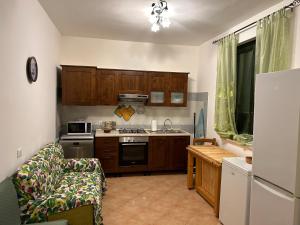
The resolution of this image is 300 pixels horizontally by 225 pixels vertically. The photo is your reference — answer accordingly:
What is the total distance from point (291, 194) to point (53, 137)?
11.3 feet

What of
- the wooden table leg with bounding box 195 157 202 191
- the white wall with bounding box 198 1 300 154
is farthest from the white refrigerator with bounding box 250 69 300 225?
the wooden table leg with bounding box 195 157 202 191

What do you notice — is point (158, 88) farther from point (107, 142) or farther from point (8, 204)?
point (8, 204)

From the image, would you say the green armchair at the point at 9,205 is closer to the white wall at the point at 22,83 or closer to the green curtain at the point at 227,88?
the white wall at the point at 22,83

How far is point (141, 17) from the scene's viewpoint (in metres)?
3.26

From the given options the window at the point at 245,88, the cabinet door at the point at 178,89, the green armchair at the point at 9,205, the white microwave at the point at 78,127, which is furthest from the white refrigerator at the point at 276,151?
the white microwave at the point at 78,127

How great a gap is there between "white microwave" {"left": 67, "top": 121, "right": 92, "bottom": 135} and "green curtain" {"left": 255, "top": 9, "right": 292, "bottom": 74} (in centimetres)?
311

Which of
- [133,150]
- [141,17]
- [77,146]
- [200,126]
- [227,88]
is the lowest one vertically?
[133,150]

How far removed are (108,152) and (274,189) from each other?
294 cm

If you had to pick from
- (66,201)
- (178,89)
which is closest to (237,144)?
(178,89)

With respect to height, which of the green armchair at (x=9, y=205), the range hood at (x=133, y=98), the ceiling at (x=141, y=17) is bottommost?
the green armchair at (x=9, y=205)

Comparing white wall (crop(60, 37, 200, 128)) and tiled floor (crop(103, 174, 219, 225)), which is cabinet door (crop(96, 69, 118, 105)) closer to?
white wall (crop(60, 37, 200, 128))

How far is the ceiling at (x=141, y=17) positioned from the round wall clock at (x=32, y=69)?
847mm

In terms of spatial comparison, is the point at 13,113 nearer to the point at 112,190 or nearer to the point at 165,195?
the point at 112,190

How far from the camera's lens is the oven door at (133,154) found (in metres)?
4.24
